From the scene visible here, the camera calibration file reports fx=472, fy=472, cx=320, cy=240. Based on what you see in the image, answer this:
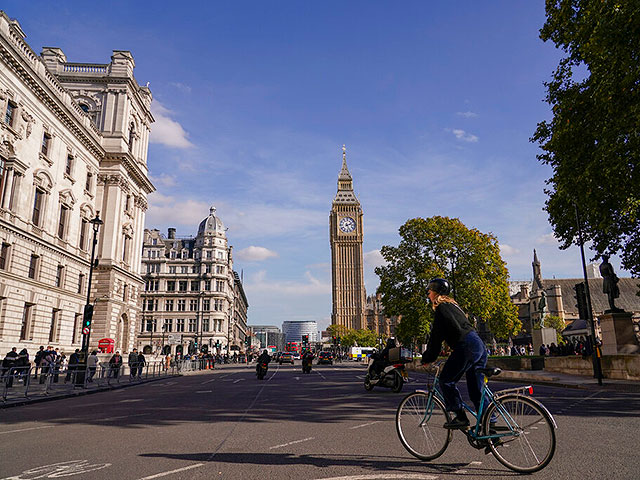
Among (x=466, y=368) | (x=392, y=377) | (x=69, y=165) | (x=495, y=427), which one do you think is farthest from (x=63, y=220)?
(x=495, y=427)

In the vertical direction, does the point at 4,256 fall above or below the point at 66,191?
below

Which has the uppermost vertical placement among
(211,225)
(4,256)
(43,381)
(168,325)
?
(211,225)

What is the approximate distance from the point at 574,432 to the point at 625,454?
1.61 metres

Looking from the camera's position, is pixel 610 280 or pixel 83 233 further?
pixel 83 233

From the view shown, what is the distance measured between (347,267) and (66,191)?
128 meters

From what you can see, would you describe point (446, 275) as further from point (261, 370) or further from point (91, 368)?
point (91, 368)

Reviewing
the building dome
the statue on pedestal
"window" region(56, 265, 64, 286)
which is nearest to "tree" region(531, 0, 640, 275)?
the statue on pedestal

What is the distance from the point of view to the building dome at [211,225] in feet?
306

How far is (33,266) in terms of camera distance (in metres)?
30.0

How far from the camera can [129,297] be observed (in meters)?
45.2

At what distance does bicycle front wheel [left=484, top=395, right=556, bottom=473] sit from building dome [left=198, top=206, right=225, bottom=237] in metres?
91.2

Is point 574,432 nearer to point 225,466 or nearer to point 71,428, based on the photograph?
point 225,466

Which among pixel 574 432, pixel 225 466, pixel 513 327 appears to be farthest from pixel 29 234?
pixel 513 327

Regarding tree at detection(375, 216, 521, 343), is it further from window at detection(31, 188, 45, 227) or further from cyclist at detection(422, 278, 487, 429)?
cyclist at detection(422, 278, 487, 429)
